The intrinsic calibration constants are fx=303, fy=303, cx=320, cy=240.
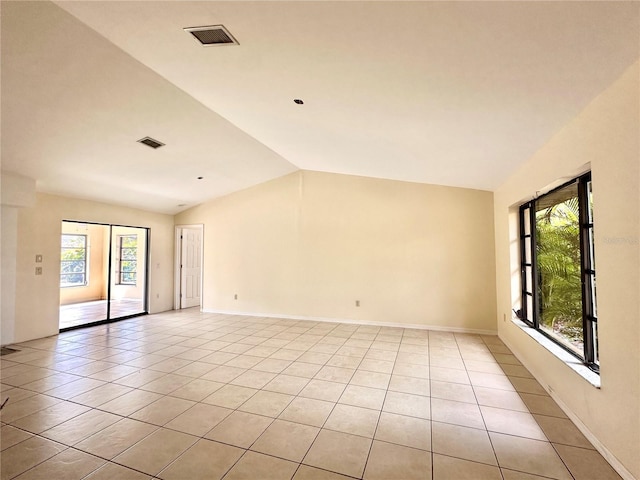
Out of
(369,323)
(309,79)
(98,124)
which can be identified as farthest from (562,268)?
(98,124)

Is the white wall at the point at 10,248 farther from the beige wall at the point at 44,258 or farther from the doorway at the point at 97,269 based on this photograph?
the doorway at the point at 97,269

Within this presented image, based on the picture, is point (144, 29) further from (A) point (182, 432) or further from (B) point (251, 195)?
(B) point (251, 195)

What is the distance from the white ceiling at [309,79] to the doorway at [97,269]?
13.3ft

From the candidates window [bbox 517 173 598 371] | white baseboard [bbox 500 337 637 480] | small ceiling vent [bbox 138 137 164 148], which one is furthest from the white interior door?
white baseboard [bbox 500 337 637 480]

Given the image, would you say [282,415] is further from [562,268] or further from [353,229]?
[353,229]

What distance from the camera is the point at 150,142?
13.1 ft

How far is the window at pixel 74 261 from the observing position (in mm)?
8039

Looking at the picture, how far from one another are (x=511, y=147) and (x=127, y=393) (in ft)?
15.1

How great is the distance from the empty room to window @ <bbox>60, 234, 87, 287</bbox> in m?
2.76

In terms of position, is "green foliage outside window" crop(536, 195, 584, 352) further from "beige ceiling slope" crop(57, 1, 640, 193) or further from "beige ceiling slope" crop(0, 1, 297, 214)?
"beige ceiling slope" crop(0, 1, 297, 214)

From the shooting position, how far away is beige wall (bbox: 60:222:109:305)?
8.23 metres

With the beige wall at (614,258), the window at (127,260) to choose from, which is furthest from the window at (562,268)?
the window at (127,260)

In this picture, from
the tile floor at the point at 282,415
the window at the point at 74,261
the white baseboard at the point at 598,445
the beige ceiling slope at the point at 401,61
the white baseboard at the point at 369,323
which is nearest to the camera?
the beige ceiling slope at the point at 401,61

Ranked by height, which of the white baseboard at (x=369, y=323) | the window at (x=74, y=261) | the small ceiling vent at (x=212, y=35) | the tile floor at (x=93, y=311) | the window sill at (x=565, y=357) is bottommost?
the tile floor at (x=93, y=311)
